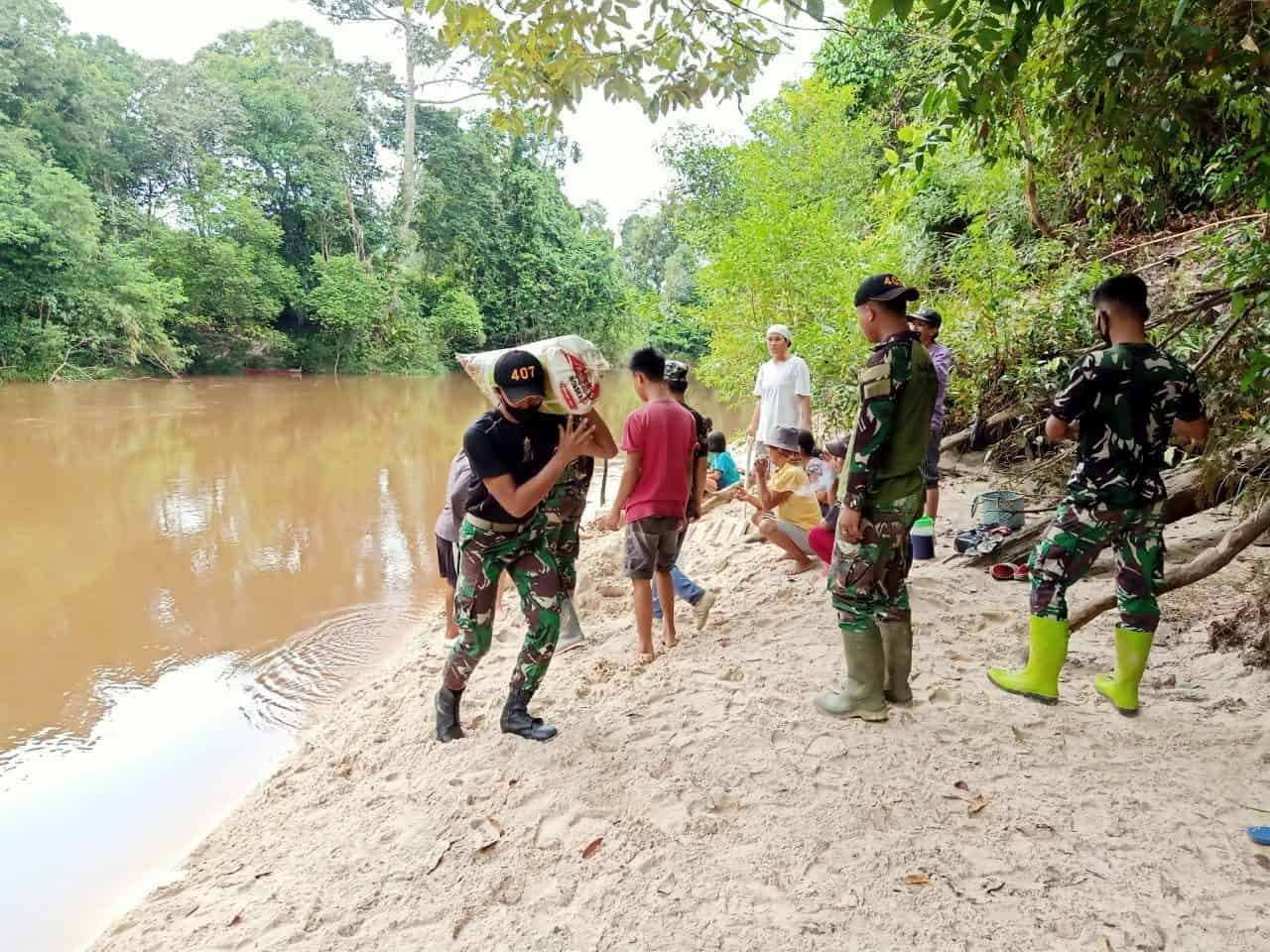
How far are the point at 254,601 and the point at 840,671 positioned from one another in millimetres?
5539

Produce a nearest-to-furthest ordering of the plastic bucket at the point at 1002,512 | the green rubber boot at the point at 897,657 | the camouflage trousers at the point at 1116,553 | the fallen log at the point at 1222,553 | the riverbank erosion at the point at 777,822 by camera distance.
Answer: the riverbank erosion at the point at 777,822, the camouflage trousers at the point at 1116,553, the green rubber boot at the point at 897,657, the fallen log at the point at 1222,553, the plastic bucket at the point at 1002,512

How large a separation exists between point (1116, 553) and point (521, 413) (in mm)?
2341

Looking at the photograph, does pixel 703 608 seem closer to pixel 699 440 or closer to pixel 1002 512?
pixel 699 440

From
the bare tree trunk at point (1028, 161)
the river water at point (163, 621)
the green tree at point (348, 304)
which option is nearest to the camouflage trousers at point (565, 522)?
the river water at point (163, 621)

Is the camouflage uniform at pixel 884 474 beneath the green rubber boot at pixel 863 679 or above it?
above

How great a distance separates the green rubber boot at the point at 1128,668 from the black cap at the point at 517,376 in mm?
2432

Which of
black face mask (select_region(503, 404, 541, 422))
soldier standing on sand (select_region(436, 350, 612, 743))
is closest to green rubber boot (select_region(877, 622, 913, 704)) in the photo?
soldier standing on sand (select_region(436, 350, 612, 743))

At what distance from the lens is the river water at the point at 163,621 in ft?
12.7

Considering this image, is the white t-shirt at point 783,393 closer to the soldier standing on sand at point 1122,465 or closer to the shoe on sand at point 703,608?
the shoe on sand at point 703,608

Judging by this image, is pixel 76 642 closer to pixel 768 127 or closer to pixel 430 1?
pixel 430 1

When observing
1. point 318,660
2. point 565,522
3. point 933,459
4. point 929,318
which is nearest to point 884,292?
point 565,522

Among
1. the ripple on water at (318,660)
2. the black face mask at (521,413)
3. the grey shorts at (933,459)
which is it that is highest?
the black face mask at (521,413)

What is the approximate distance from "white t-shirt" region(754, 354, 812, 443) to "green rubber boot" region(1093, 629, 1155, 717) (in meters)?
3.02

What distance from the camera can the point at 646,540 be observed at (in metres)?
4.07
